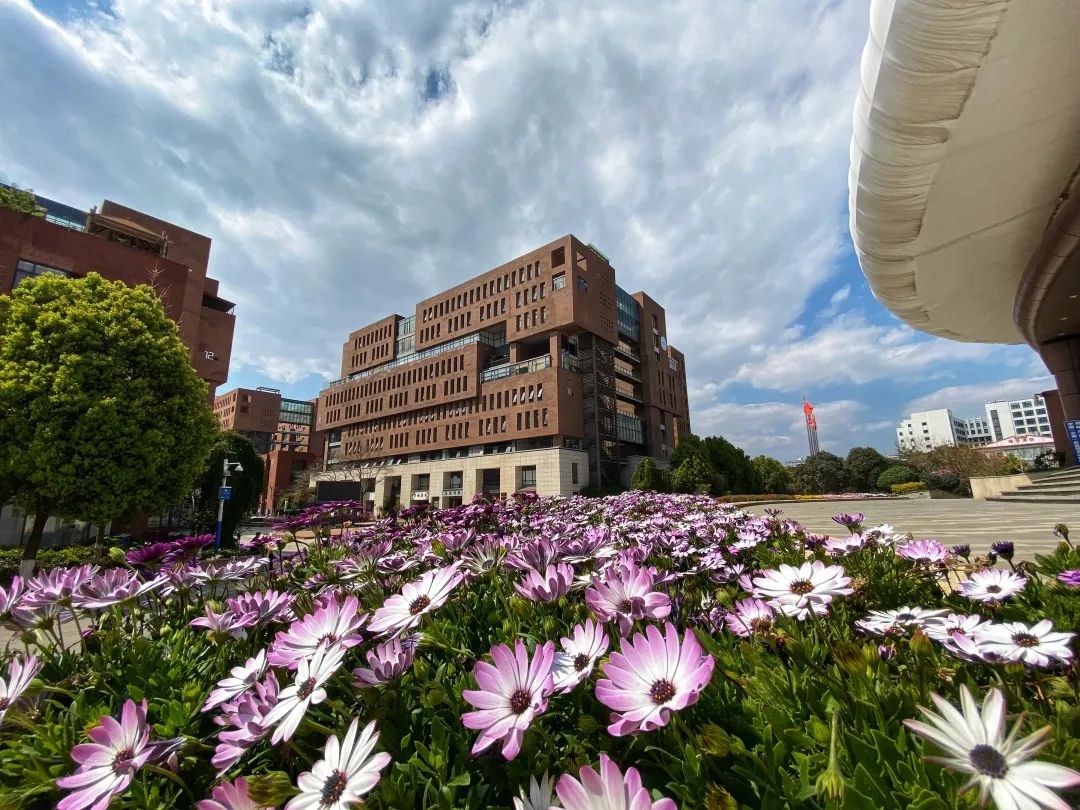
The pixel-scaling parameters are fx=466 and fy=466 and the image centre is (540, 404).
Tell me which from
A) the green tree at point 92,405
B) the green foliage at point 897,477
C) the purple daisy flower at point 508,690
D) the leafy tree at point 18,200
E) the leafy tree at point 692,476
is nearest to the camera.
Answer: the purple daisy flower at point 508,690

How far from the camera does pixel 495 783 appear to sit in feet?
3.55

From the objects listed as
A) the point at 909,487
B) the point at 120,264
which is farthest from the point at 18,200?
the point at 909,487

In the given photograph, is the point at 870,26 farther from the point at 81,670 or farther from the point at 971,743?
the point at 81,670

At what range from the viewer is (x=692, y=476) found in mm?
35219

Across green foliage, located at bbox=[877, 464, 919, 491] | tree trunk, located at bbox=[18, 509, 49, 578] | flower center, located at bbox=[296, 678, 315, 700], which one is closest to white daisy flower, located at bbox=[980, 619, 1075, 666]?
flower center, located at bbox=[296, 678, 315, 700]

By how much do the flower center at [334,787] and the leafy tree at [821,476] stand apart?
55.9 m

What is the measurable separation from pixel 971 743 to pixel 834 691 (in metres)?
0.47

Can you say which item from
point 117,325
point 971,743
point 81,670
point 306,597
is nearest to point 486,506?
point 306,597

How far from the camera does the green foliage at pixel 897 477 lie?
40737 millimetres

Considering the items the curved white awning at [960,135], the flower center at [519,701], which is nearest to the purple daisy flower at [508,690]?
the flower center at [519,701]

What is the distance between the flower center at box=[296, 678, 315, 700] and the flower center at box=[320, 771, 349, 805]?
0.53 ft

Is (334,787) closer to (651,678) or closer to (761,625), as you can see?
(651,678)

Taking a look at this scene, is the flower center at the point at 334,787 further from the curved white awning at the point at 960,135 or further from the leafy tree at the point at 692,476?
the leafy tree at the point at 692,476

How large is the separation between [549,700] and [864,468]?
2312 inches
